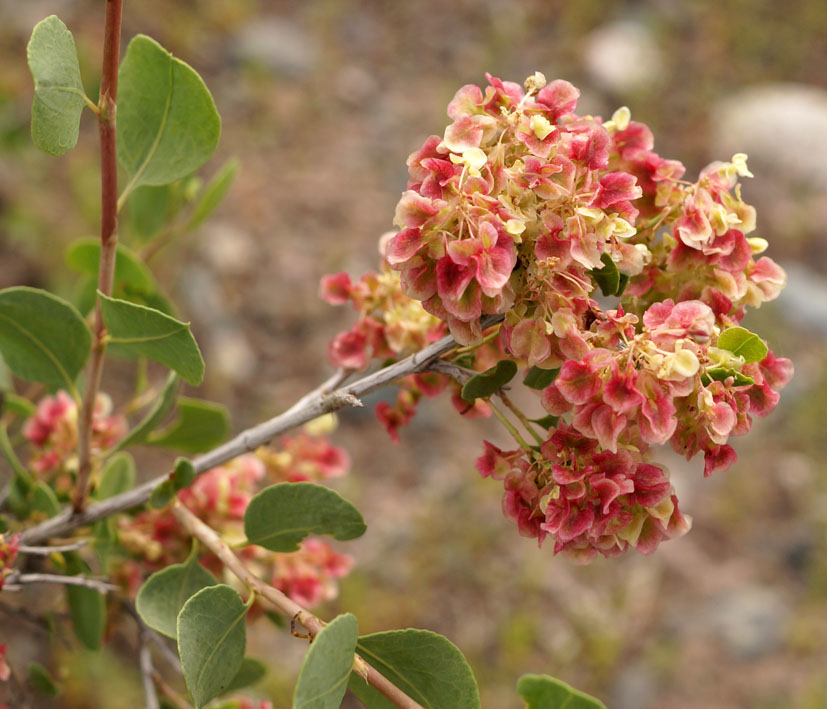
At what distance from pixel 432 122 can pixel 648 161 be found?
126 inches

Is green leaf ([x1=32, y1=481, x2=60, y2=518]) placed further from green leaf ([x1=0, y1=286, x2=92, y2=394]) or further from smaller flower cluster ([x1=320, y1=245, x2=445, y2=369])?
smaller flower cluster ([x1=320, y1=245, x2=445, y2=369])

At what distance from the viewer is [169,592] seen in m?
0.73

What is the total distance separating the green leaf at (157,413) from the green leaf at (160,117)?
0.61ft

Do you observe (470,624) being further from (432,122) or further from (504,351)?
(432,122)

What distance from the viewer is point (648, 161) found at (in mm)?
664

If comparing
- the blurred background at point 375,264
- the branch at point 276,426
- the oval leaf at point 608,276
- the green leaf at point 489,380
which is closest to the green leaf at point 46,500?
the branch at point 276,426

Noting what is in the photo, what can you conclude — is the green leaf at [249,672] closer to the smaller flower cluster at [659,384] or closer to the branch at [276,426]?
the branch at [276,426]

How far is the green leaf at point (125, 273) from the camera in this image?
92 centimetres

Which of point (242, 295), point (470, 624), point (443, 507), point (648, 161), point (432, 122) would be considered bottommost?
point (470, 624)

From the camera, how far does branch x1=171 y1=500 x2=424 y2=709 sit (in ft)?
2.04

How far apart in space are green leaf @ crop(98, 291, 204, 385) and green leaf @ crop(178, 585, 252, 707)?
0.53 ft

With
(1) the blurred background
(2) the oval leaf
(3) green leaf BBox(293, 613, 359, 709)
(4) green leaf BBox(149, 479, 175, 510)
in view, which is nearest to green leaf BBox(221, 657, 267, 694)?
(4) green leaf BBox(149, 479, 175, 510)

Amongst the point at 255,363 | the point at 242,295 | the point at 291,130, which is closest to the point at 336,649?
the point at 255,363

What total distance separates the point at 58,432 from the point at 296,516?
0.42 meters
